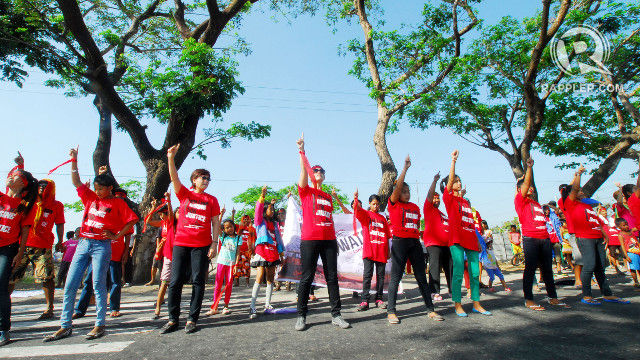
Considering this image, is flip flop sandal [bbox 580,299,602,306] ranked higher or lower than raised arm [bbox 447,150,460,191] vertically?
lower

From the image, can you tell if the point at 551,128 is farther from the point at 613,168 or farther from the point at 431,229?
the point at 431,229

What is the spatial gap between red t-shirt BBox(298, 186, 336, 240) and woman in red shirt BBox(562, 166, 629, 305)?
398cm

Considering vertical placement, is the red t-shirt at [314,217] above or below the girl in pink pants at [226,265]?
above

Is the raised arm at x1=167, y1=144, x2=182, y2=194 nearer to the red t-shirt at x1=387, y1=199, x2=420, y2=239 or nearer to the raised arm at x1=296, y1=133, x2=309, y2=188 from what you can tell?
the raised arm at x1=296, y1=133, x2=309, y2=188

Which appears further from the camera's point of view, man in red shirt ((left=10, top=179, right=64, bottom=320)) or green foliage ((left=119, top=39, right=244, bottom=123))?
green foliage ((left=119, top=39, right=244, bottom=123))

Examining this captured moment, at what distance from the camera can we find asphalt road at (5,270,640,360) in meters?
3.24

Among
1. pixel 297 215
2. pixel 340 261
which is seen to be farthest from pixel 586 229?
pixel 297 215

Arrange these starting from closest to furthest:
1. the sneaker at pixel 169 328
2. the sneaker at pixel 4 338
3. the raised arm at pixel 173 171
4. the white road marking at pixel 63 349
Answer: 1. the white road marking at pixel 63 349
2. the sneaker at pixel 4 338
3. the sneaker at pixel 169 328
4. the raised arm at pixel 173 171

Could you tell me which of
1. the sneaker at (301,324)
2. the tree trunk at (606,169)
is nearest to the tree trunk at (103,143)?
the sneaker at (301,324)

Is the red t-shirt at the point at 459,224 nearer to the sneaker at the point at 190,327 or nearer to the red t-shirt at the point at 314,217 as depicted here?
the red t-shirt at the point at 314,217

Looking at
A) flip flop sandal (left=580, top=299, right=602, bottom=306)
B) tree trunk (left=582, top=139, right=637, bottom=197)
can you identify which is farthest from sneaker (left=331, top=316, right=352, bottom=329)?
tree trunk (left=582, top=139, right=637, bottom=197)

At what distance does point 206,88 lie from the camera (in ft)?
36.6

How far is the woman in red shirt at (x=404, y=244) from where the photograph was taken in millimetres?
4742

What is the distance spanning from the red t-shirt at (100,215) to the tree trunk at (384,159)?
7.53 meters
